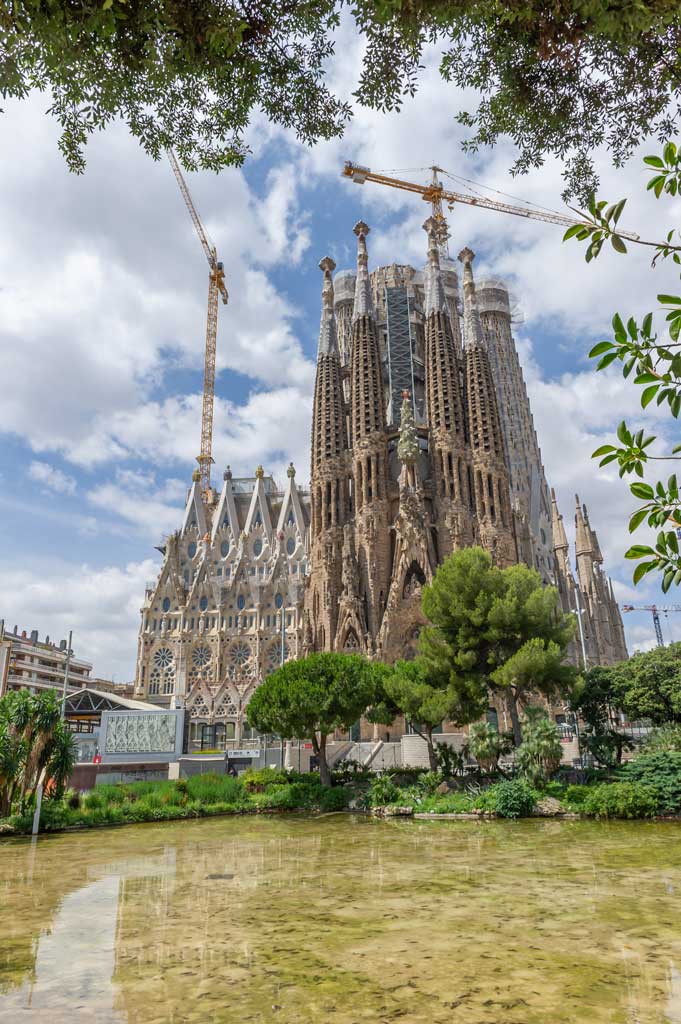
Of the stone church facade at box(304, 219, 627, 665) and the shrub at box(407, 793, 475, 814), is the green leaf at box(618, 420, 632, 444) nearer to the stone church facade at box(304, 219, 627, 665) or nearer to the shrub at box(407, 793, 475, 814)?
the shrub at box(407, 793, 475, 814)

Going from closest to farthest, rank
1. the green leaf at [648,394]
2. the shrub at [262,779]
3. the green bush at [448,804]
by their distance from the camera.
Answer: the green leaf at [648,394], the green bush at [448,804], the shrub at [262,779]

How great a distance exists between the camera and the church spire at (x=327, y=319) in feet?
191

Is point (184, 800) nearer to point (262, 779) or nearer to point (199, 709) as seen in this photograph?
point (262, 779)

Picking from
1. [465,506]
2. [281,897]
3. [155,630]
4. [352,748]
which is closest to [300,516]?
[155,630]

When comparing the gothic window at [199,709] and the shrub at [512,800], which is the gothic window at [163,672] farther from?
the shrub at [512,800]

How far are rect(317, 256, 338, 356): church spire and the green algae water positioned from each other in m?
47.8

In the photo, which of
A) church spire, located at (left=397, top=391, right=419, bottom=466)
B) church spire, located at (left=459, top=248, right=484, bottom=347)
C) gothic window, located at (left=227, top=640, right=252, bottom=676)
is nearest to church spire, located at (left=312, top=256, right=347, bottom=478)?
church spire, located at (left=397, top=391, right=419, bottom=466)

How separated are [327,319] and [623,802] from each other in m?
47.7

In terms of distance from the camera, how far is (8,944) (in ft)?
26.2

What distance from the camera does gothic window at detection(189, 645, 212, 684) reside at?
67037 millimetres

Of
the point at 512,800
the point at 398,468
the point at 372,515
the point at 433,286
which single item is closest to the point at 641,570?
the point at 512,800

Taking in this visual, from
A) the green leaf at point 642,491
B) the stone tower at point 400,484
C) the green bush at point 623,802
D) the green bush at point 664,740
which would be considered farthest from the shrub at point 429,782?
the green leaf at point 642,491

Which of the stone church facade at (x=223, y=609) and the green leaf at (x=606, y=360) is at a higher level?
the stone church facade at (x=223, y=609)

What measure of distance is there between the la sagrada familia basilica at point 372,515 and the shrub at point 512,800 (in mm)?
18450
